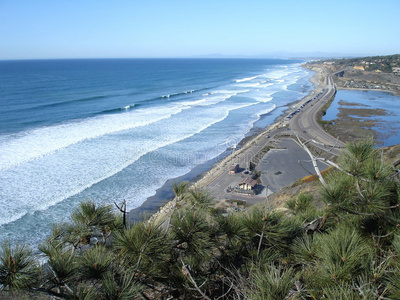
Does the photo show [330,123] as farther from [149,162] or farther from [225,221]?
[225,221]

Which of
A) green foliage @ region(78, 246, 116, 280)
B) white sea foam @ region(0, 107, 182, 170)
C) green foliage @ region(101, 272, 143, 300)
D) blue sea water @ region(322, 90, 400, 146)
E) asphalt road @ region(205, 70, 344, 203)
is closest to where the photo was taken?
green foliage @ region(101, 272, 143, 300)

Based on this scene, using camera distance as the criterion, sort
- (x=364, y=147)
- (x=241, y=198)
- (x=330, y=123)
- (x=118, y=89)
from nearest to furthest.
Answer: (x=364, y=147), (x=241, y=198), (x=330, y=123), (x=118, y=89)

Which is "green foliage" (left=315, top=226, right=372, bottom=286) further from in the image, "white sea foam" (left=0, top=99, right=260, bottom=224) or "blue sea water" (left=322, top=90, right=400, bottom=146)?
"blue sea water" (left=322, top=90, right=400, bottom=146)

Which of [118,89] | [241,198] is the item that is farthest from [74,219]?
[118,89]

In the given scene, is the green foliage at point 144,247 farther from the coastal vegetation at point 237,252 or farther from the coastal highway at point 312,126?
the coastal highway at point 312,126

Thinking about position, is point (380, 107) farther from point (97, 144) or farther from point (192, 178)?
point (97, 144)

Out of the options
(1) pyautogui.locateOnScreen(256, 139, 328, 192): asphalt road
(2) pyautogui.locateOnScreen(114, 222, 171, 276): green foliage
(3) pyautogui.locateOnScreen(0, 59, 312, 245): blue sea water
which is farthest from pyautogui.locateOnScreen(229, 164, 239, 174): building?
(2) pyautogui.locateOnScreen(114, 222, 171, 276): green foliage
